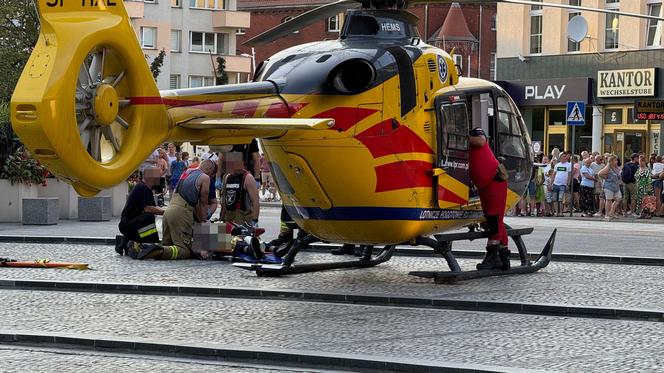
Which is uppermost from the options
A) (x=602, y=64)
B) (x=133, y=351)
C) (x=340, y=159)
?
(x=602, y=64)

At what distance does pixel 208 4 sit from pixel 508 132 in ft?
237

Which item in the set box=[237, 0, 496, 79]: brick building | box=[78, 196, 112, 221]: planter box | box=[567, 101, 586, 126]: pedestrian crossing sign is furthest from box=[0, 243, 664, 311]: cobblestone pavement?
box=[237, 0, 496, 79]: brick building

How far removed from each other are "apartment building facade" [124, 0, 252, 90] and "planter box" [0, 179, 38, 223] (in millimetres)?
56070

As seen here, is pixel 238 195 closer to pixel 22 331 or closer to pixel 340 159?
pixel 340 159

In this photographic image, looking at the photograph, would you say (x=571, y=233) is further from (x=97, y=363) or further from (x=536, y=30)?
(x=536, y=30)

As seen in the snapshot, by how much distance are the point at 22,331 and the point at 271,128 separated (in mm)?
3407

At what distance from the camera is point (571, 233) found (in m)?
28.7

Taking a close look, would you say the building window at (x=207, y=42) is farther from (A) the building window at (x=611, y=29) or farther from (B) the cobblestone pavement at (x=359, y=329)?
(B) the cobblestone pavement at (x=359, y=329)

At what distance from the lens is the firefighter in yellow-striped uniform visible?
20062 millimetres

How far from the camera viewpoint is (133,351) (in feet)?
39.0

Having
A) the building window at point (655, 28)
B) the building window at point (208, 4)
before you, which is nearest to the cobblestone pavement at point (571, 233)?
the building window at point (655, 28)

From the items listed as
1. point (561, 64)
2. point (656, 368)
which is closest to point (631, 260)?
point (656, 368)

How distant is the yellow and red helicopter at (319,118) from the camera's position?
1220 cm

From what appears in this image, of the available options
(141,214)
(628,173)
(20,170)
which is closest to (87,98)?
(141,214)
